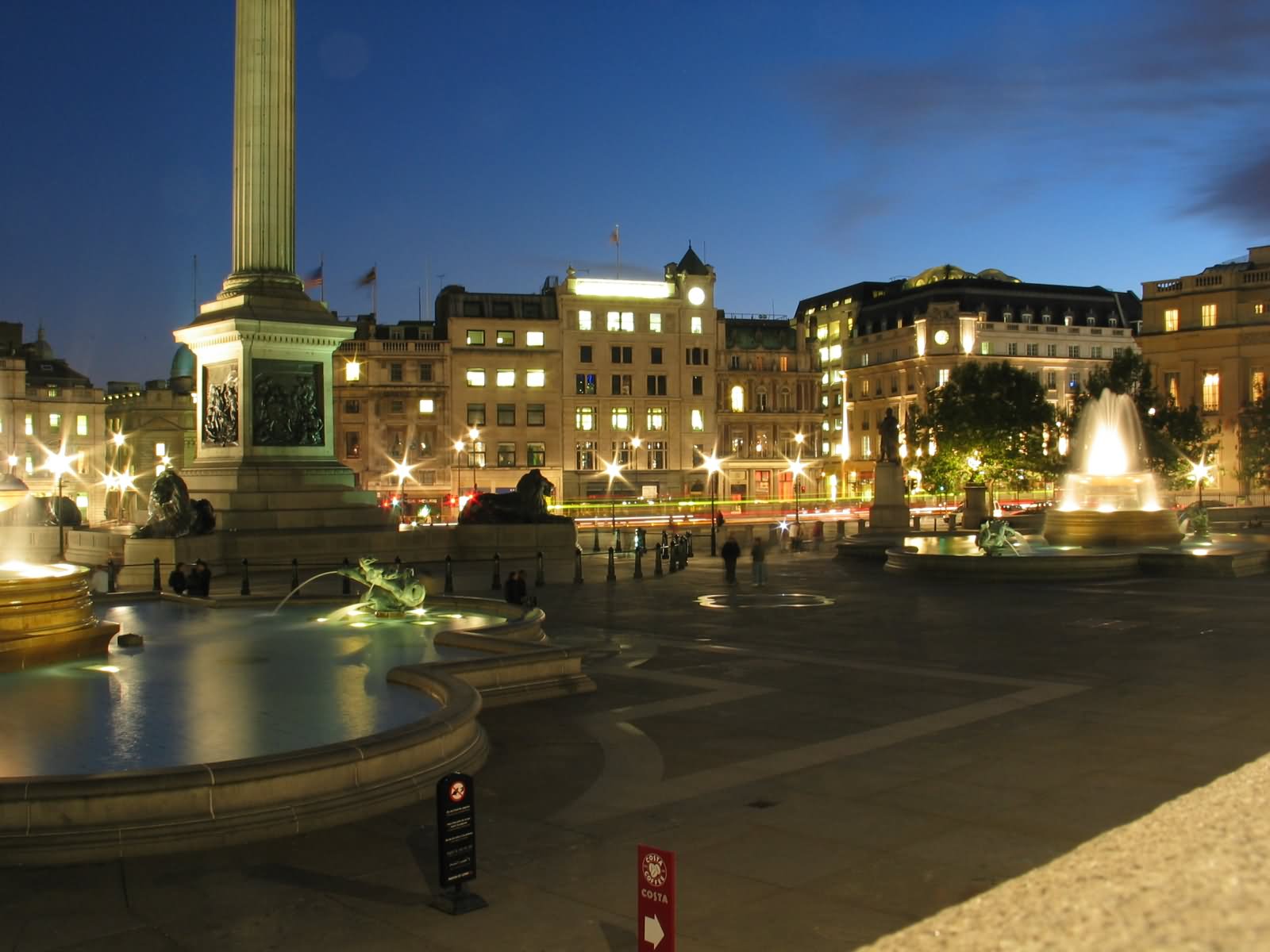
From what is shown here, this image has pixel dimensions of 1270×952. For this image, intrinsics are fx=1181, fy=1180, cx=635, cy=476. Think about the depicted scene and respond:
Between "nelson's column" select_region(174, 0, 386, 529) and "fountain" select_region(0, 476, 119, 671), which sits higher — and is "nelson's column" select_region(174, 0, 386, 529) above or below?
above

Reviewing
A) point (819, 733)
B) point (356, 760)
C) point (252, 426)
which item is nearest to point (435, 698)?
point (356, 760)

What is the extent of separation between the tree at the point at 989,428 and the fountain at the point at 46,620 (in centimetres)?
6443

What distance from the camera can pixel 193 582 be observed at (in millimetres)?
27141

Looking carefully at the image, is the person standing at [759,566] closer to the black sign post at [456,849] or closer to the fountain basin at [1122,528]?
the fountain basin at [1122,528]

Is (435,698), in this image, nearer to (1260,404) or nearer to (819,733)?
(819,733)

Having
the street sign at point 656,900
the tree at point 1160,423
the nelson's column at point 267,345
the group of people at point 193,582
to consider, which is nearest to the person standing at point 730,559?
the nelson's column at point 267,345

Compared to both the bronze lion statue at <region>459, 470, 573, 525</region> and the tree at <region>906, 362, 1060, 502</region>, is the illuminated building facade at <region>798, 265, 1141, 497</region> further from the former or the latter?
the bronze lion statue at <region>459, 470, 573, 525</region>

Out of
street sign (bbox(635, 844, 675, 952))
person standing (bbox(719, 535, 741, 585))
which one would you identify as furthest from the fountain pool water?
person standing (bbox(719, 535, 741, 585))

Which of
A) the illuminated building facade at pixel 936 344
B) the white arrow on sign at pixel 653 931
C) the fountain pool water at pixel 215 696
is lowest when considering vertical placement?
the white arrow on sign at pixel 653 931

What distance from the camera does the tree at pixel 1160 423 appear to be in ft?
242

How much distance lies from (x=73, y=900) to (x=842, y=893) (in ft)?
17.0

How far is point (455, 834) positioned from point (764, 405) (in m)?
100

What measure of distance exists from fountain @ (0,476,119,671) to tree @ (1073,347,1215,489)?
65.9 metres

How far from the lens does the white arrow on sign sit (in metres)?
6.27
